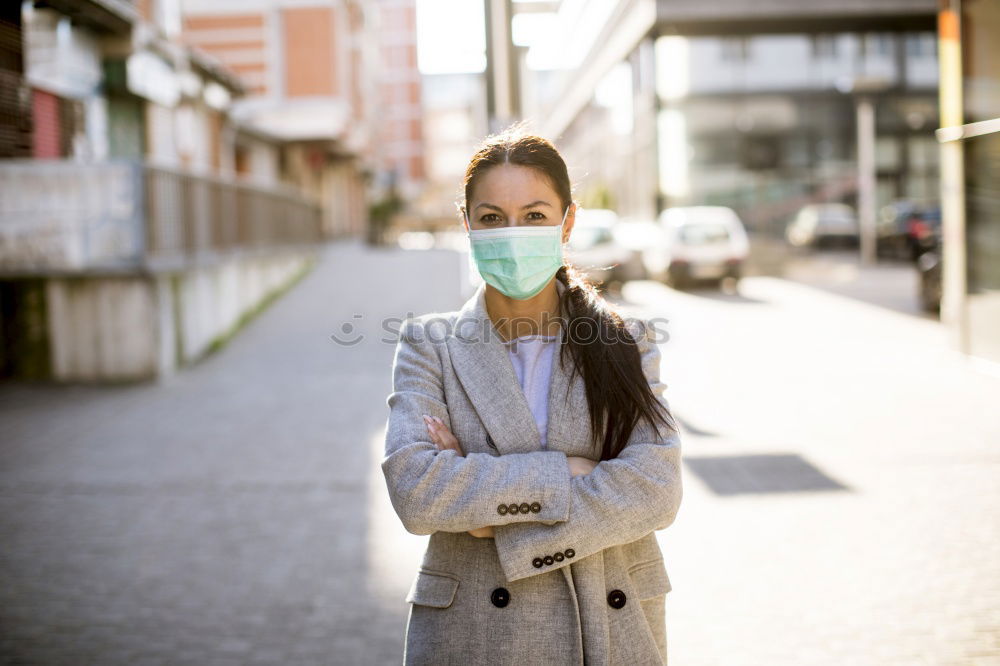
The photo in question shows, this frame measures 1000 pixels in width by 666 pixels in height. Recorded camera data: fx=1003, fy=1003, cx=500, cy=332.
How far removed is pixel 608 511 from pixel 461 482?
0.35 meters

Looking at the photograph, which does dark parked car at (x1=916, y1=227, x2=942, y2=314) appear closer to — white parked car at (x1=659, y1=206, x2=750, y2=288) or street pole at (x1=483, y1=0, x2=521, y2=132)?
white parked car at (x1=659, y1=206, x2=750, y2=288)

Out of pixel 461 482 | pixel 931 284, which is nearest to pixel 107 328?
pixel 461 482

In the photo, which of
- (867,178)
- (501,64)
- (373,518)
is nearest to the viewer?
(373,518)

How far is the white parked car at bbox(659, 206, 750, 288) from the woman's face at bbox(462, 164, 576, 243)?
21.2 meters

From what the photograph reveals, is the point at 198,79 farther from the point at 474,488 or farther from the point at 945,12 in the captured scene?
the point at 474,488

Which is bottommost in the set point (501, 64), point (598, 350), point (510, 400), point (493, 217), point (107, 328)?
point (107, 328)

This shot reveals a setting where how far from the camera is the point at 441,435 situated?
251 centimetres

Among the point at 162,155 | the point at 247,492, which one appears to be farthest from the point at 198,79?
the point at 247,492

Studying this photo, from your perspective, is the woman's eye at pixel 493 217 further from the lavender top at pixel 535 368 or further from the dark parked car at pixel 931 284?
the dark parked car at pixel 931 284

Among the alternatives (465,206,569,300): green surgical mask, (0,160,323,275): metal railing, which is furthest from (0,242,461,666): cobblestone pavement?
(465,206,569,300): green surgical mask

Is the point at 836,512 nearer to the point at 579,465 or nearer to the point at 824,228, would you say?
the point at 579,465

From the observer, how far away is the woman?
2355 mm

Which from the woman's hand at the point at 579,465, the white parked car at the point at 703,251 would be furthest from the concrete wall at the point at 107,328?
the white parked car at the point at 703,251

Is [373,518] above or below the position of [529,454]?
below
